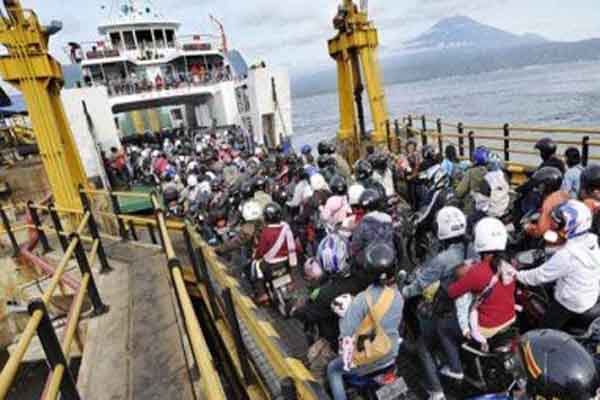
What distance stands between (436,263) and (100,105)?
1397cm

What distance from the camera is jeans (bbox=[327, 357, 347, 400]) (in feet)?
9.02

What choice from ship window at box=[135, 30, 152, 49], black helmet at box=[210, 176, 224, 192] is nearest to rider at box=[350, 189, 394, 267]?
black helmet at box=[210, 176, 224, 192]

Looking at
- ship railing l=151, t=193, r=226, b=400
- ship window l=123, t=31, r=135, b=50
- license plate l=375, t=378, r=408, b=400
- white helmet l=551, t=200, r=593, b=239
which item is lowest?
license plate l=375, t=378, r=408, b=400

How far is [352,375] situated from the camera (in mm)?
2699

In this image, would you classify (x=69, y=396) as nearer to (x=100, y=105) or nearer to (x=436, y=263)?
(x=436, y=263)

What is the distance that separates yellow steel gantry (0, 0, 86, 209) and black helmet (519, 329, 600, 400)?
8555 millimetres

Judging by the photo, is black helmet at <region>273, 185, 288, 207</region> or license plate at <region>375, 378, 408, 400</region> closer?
license plate at <region>375, 378, 408, 400</region>

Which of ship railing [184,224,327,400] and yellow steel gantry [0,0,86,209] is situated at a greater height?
yellow steel gantry [0,0,86,209]

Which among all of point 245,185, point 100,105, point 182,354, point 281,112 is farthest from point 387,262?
point 281,112

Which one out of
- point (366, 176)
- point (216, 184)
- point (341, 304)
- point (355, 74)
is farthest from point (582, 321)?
point (355, 74)

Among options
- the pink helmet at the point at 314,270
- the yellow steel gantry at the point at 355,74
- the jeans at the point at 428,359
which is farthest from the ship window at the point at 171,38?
the jeans at the point at 428,359

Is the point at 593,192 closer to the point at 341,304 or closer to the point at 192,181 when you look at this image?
the point at 341,304

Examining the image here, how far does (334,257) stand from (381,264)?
1.23 meters

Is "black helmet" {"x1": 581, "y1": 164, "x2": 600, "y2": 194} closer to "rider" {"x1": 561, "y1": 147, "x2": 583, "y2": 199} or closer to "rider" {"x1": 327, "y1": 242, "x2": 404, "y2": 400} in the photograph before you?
"rider" {"x1": 561, "y1": 147, "x2": 583, "y2": 199}
